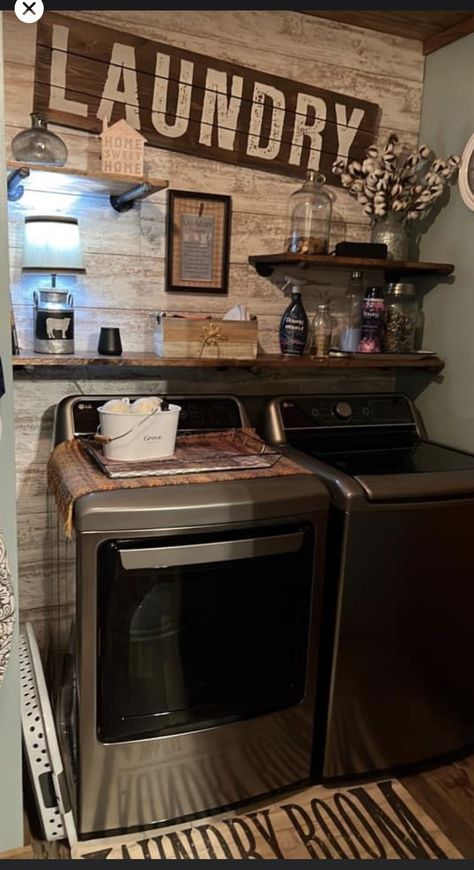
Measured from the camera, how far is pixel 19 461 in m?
2.09

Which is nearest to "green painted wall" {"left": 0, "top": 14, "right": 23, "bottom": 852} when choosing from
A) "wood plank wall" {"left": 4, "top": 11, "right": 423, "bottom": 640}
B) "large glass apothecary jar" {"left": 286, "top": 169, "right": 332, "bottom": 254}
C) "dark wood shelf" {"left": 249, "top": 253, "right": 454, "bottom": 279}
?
"wood plank wall" {"left": 4, "top": 11, "right": 423, "bottom": 640}

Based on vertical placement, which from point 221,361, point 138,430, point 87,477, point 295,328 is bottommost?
point 87,477

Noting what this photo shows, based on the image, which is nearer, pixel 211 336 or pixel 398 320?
pixel 211 336

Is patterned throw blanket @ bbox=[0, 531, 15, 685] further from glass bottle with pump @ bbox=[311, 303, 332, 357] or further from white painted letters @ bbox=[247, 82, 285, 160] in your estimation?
white painted letters @ bbox=[247, 82, 285, 160]

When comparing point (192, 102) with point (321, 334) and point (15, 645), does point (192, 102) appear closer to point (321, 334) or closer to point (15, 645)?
point (321, 334)

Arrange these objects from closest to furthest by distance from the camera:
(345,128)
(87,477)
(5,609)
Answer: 1. (5,609)
2. (87,477)
3. (345,128)

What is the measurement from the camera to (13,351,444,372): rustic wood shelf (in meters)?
1.87

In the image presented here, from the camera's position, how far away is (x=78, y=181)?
73.2 inches

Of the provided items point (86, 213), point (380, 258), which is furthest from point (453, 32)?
point (86, 213)

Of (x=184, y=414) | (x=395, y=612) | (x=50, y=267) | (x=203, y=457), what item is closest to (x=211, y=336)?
(x=184, y=414)

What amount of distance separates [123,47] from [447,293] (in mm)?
1301

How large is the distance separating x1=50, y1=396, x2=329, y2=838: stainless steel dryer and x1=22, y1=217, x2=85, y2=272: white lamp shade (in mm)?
767

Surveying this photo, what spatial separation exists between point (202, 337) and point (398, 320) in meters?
0.75

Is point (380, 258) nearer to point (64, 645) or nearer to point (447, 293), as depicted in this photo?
point (447, 293)
